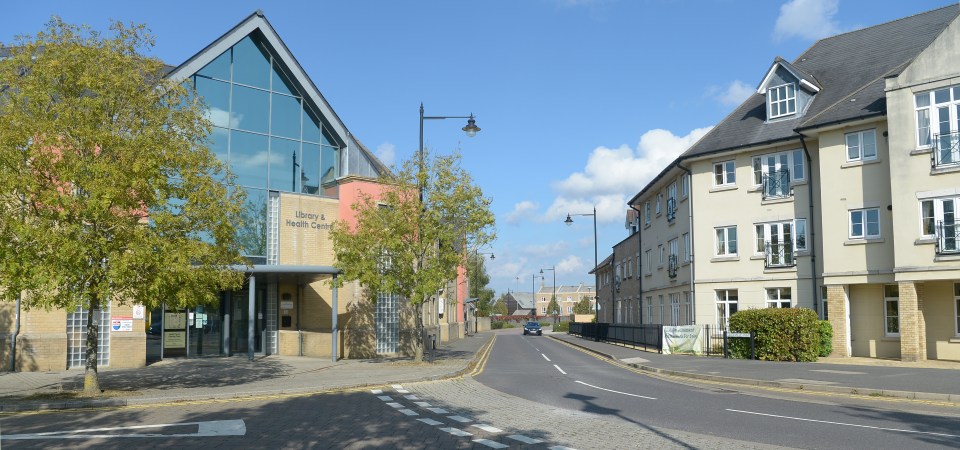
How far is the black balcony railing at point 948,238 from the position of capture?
24.7m

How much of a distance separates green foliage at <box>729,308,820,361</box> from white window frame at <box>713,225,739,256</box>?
6573 mm

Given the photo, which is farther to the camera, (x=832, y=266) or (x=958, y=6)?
(x=958, y=6)

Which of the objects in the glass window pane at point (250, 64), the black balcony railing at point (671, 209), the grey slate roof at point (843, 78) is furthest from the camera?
the black balcony railing at point (671, 209)

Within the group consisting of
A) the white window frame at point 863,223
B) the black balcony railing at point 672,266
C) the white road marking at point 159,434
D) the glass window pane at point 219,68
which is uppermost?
the glass window pane at point 219,68

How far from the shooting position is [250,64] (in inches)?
1104

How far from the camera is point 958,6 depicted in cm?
3136

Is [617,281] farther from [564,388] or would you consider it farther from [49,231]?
[49,231]

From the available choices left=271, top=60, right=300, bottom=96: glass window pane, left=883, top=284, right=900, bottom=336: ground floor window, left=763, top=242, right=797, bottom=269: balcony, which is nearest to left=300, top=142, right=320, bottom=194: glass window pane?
left=271, top=60, right=300, bottom=96: glass window pane

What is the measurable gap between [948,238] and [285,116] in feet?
77.6

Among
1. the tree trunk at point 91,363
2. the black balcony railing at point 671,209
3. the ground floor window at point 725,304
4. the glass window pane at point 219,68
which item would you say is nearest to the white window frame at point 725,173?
the black balcony railing at point 671,209

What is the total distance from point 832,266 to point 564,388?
16.1 m

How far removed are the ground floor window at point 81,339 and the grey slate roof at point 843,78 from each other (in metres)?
24.1

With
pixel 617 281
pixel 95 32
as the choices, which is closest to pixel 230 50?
pixel 95 32

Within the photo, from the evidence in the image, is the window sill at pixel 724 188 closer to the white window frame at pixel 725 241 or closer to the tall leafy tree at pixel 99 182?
the white window frame at pixel 725 241
